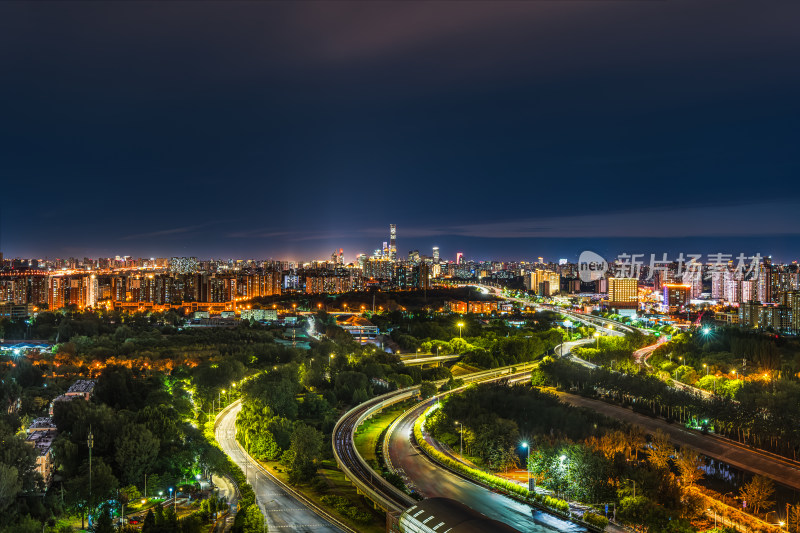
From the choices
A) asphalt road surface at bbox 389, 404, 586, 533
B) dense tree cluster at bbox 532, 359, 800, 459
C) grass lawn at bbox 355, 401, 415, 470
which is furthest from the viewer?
dense tree cluster at bbox 532, 359, 800, 459

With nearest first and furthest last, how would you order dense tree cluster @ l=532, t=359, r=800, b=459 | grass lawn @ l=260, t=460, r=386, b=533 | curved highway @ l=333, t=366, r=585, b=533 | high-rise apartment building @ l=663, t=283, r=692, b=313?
curved highway @ l=333, t=366, r=585, b=533 → grass lawn @ l=260, t=460, r=386, b=533 → dense tree cluster @ l=532, t=359, r=800, b=459 → high-rise apartment building @ l=663, t=283, r=692, b=313

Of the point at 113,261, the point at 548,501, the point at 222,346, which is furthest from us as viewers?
the point at 113,261

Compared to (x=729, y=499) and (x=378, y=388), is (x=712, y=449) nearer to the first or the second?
(x=729, y=499)

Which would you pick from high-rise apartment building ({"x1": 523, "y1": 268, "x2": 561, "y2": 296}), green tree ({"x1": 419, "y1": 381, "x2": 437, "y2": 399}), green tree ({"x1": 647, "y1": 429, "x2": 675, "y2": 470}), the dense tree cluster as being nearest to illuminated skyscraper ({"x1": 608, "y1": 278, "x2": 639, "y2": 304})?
high-rise apartment building ({"x1": 523, "y1": 268, "x2": 561, "y2": 296})

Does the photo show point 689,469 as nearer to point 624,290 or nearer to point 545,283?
point 624,290

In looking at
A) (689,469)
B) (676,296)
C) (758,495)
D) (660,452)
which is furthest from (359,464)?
(676,296)

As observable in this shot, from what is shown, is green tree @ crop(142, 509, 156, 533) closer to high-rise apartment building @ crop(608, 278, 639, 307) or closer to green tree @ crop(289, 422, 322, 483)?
green tree @ crop(289, 422, 322, 483)

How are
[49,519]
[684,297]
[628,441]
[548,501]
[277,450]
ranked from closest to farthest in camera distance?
[49,519]
[548,501]
[628,441]
[277,450]
[684,297]

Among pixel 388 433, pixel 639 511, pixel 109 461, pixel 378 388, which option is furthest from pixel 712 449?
pixel 109 461
